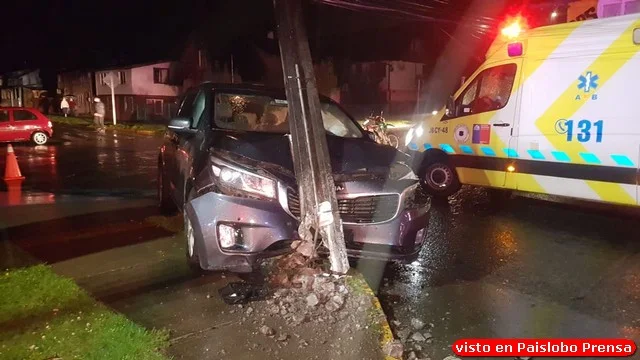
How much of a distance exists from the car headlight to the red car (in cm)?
1845

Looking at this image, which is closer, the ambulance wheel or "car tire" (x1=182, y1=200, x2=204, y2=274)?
"car tire" (x1=182, y1=200, x2=204, y2=274)

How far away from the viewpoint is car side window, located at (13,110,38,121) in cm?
2012

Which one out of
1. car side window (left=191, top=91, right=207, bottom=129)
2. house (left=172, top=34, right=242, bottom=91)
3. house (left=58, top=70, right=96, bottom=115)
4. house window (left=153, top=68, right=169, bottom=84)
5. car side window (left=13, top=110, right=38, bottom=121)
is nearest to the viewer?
car side window (left=191, top=91, right=207, bottom=129)

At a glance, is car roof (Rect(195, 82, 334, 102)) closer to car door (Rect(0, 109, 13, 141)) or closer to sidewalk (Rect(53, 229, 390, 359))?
sidewalk (Rect(53, 229, 390, 359))

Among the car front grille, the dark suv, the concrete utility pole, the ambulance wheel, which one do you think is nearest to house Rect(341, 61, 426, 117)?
the ambulance wheel

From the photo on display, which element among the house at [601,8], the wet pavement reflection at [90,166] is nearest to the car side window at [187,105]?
the wet pavement reflection at [90,166]

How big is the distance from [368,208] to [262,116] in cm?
195

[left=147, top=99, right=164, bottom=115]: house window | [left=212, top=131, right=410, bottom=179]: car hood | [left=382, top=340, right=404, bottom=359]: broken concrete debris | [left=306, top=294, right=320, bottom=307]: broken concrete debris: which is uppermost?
[left=147, top=99, right=164, bottom=115]: house window

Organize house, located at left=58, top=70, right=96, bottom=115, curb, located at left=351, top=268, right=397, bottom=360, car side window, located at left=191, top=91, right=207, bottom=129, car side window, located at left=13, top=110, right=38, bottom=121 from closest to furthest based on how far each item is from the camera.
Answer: curb, located at left=351, top=268, right=397, bottom=360
car side window, located at left=191, top=91, right=207, bottom=129
car side window, located at left=13, top=110, right=38, bottom=121
house, located at left=58, top=70, right=96, bottom=115

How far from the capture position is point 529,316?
4.47m

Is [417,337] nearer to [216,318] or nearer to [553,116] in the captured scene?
[216,318]

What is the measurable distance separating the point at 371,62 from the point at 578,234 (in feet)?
117

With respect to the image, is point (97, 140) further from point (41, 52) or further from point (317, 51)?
point (41, 52)

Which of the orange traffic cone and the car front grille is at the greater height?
the car front grille
